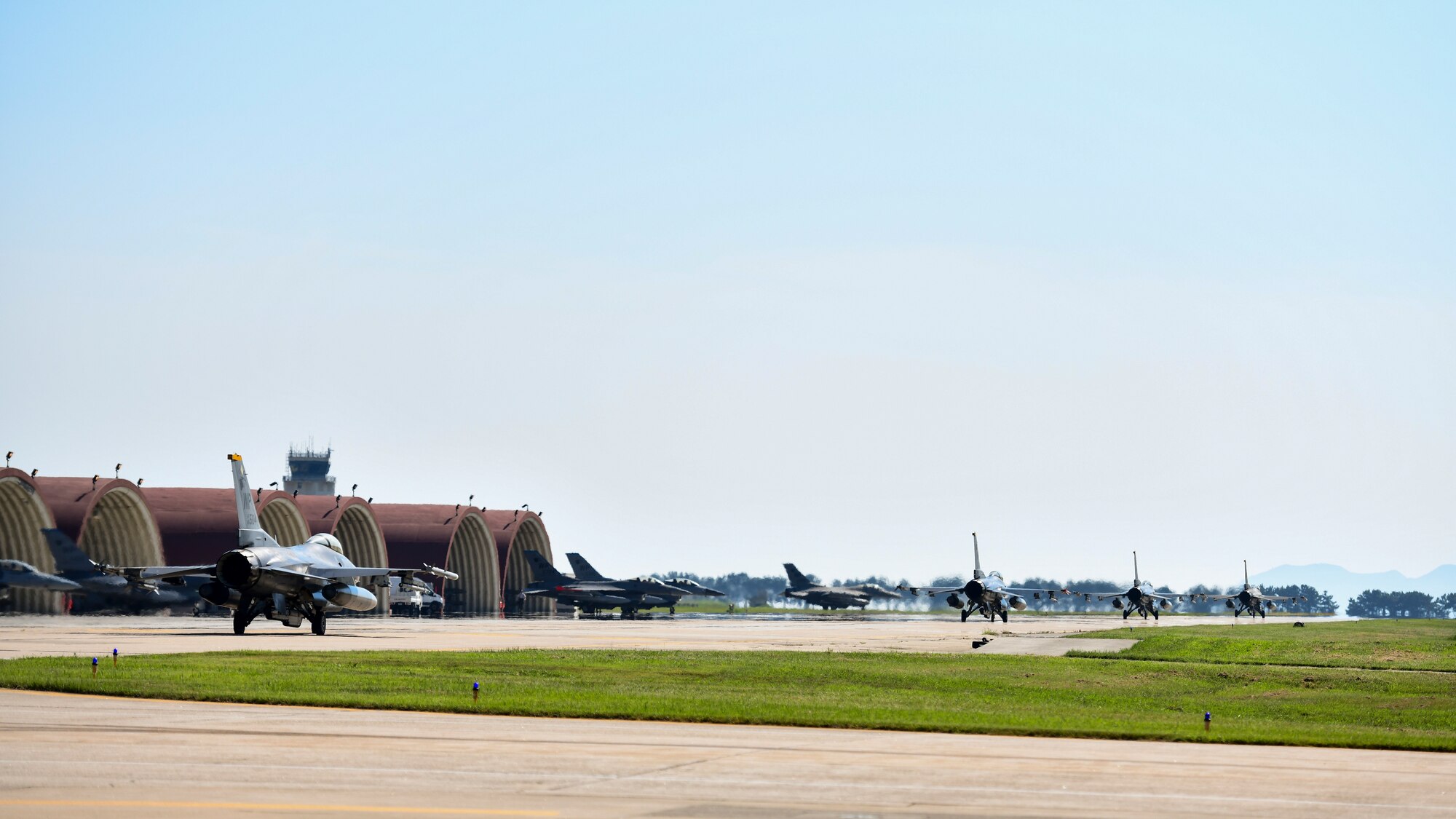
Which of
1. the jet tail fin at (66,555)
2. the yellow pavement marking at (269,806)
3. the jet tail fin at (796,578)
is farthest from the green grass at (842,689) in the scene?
the jet tail fin at (796,578)

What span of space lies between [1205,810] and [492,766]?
7776 mm

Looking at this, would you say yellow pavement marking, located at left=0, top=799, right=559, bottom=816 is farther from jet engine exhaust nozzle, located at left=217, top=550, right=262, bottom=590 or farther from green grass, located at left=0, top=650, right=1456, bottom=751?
jet engine exhaust nozzle, located at left=217, top=550, right=262, bottom=590

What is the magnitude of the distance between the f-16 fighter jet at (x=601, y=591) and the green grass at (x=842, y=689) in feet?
201

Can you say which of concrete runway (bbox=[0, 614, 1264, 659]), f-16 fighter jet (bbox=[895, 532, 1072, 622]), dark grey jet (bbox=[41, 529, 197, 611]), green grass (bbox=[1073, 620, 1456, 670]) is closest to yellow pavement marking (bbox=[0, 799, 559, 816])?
concrete runway (bbox=[0, 614, 1264, 659])

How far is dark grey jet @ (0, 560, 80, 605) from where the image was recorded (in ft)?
233

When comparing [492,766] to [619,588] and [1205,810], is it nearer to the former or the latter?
[1205,810]

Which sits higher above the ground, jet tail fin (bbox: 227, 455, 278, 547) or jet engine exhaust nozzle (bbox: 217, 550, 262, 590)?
jet tail fin (bbox: 227, 455, 278, 547)

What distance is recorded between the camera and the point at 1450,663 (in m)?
42.3

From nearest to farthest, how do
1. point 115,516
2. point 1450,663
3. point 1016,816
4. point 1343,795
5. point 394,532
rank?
1. point 1016,816
2. point 1343,795
3. point 1450,663
4. point 115,516
5. point 394,532

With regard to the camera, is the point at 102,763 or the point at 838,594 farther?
the point at 838,594

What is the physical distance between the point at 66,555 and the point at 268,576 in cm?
2676

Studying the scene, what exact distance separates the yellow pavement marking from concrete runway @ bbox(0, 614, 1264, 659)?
78.4 ft

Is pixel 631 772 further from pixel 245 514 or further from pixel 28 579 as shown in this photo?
pixel 28 579

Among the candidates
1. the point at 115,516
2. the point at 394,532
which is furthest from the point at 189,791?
the point at 394,532
